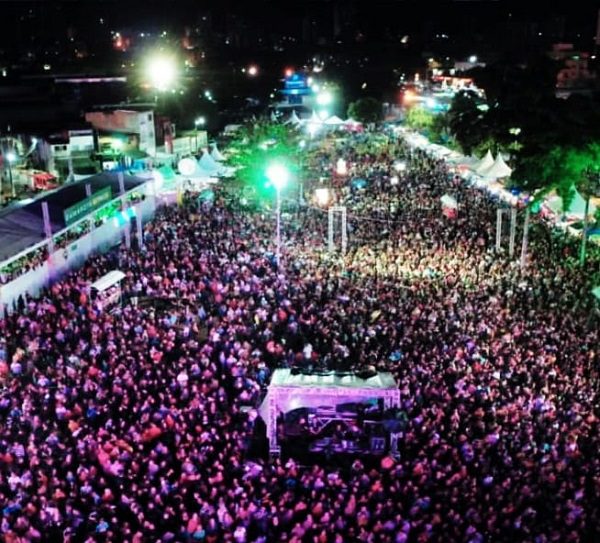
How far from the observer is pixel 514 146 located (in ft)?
78.3

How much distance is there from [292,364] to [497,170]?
639 inches

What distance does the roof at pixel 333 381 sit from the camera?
1085 cm

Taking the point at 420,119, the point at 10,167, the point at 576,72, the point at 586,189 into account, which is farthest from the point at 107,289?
the point at 576,72

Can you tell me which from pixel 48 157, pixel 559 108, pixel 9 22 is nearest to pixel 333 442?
pixel 559 108

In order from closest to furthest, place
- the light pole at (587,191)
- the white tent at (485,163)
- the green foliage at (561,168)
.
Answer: the light pole at (587,191) → the green foliage at (561,168) → the white tent at (485,163)

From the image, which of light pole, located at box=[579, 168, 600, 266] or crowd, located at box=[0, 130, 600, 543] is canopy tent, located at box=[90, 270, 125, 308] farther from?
light pole, located at box=[579, 168, 600, 266]

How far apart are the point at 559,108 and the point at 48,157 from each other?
76.1 feet

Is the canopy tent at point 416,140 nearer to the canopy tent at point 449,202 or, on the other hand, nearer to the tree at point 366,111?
the tree at point 366,111

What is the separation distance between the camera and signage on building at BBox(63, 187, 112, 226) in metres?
18.9

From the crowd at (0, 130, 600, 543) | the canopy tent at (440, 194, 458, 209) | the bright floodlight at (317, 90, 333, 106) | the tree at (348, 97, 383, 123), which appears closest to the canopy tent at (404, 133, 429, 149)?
the tree at (348, 97, 383, 123)

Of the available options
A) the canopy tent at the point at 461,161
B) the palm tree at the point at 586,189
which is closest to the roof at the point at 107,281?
the palm tree at the point at 586,189

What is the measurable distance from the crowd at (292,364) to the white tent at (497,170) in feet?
21.8

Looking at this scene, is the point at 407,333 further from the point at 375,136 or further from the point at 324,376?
the point at 375,136

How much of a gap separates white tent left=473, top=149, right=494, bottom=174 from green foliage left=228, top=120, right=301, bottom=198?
7.75 m
